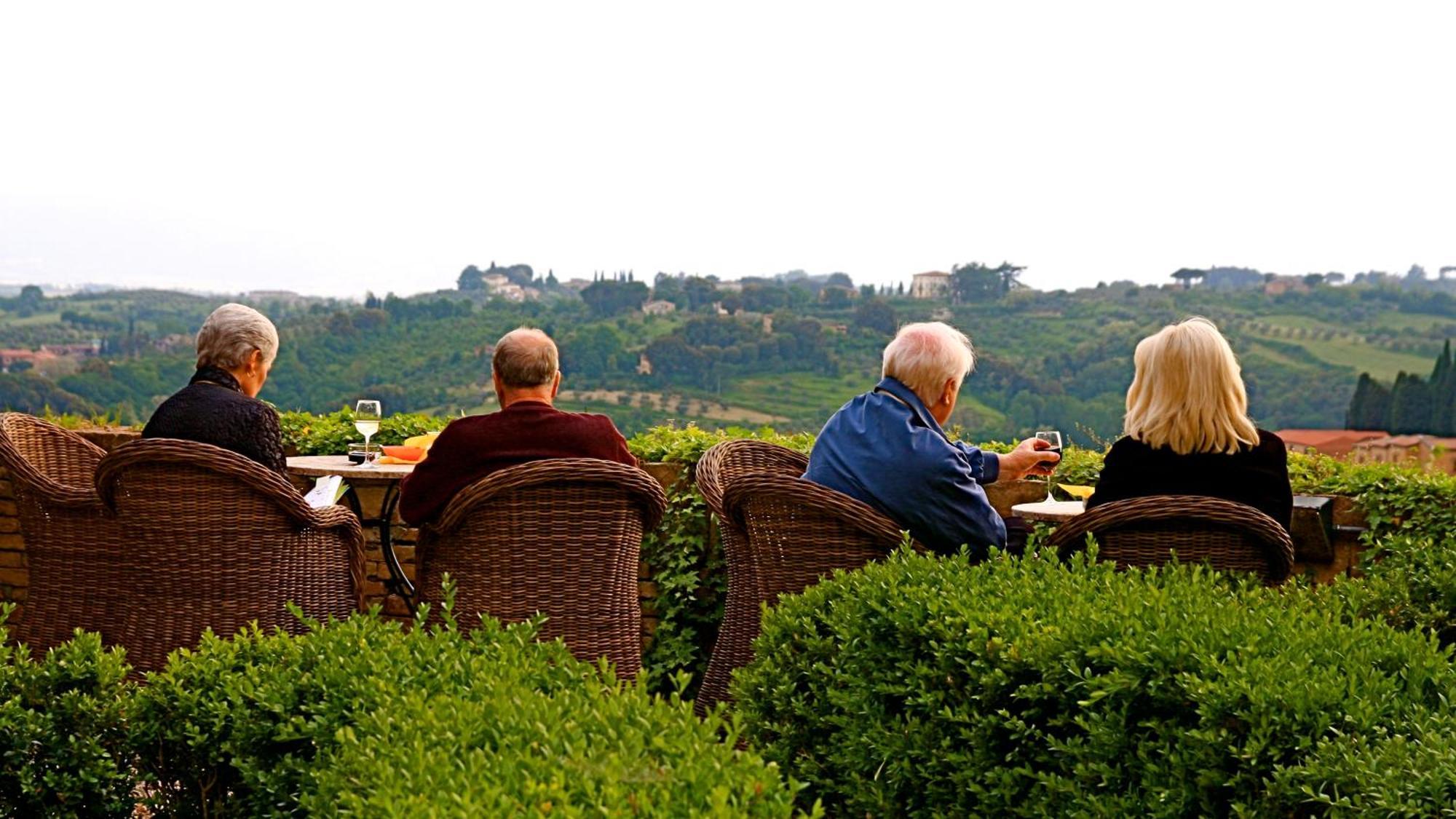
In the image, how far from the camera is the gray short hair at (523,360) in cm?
409

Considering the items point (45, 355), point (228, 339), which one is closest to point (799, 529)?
point (228, 339)

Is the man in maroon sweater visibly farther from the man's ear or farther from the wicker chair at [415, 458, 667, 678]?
the man's ear

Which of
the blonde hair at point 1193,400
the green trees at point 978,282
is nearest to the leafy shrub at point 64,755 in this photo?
the blonde hair at point 1193,400

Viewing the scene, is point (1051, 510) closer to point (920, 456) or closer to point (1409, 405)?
point (920, 456)

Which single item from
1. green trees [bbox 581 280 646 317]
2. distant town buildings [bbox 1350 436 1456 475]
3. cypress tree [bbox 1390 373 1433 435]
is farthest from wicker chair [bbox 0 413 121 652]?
cypress tree [bbox 1390 373 1433 435]

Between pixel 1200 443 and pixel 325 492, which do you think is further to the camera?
pixel 325 492

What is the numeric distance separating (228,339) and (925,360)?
2160 mm

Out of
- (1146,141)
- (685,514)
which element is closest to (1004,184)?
(1146,141)

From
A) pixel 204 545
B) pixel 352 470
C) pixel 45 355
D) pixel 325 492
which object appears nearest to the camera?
pixel 204 545

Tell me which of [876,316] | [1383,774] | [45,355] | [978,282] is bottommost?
[45,355]

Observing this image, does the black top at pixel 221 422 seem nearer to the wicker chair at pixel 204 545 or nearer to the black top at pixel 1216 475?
the wicker chair at pixel 204 545

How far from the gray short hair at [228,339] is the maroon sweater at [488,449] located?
76 cm

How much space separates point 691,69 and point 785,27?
616 centimetres

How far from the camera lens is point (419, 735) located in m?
1.79
